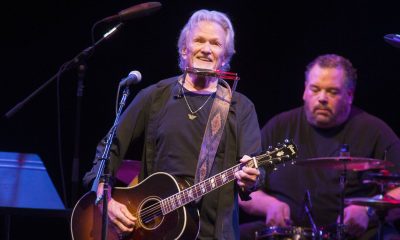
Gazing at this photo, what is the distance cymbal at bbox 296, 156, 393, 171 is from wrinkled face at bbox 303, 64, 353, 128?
2.40 feet

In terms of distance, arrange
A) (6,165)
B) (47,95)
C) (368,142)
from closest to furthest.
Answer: (6,165), (368,142), (47,95)

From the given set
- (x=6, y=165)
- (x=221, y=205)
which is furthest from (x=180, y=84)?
(x=6, y=165)

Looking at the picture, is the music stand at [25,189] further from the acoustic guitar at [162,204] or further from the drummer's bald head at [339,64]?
the drummer's bald head at [339,64]

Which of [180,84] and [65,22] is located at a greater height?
[65,22]

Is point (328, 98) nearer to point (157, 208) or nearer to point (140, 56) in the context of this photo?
point (140, 56)

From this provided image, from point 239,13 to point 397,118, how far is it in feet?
5.91

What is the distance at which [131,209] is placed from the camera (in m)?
3.78

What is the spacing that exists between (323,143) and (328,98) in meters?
0.39

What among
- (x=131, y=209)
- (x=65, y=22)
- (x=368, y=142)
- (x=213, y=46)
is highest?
(x=65, y=22)

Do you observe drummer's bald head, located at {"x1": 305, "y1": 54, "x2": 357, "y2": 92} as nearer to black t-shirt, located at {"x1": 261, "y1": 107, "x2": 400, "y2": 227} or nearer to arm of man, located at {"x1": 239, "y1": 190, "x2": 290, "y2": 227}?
black t-shirt, located at {"x1": 261, "y1": 107, "x2": 400, "y2": 227}

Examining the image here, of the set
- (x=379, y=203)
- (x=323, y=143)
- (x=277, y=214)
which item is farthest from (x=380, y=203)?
(x=323, y=143)

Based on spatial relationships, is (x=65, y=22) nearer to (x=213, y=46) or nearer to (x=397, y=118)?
(x=213, y=46)

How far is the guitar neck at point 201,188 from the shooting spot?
358 centimetres

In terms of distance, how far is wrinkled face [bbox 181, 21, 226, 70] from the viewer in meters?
3.96
